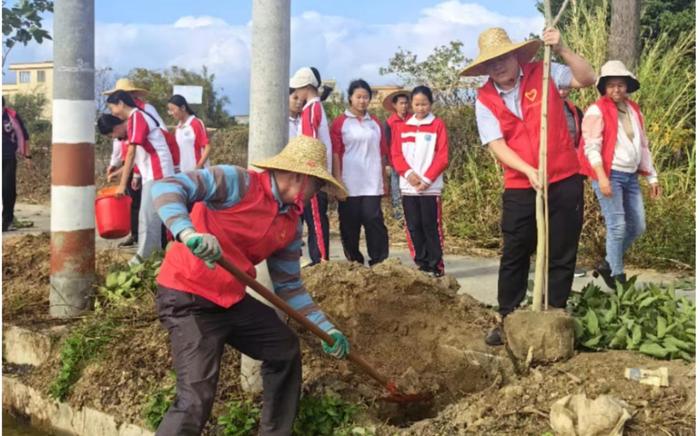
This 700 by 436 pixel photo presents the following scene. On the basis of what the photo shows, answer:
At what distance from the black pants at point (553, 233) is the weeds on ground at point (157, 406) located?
199 centimetres

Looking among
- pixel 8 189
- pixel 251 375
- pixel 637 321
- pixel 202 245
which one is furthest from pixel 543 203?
pixel 8 189

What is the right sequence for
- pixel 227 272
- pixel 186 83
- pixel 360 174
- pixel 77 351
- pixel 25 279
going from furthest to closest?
pixel 186 83 < pixel 360 174 < pixel 25 279 < pixel 77 351 < pixel 227 272

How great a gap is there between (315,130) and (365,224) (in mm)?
907

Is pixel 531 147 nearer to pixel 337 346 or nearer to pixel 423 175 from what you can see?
pixel 337 346

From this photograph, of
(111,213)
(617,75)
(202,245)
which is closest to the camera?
(202,245)

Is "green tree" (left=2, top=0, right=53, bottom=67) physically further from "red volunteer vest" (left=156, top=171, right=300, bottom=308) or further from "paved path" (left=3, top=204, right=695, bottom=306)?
"red volunteer vest" (left=156, top=171, right=300, bottom=308)

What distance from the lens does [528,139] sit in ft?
15.4

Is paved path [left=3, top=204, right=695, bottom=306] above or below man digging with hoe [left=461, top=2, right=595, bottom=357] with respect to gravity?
below

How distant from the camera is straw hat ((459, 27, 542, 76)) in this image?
4566 mm

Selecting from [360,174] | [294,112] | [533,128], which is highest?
[294,112]

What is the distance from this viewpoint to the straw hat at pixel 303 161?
3.64 metres

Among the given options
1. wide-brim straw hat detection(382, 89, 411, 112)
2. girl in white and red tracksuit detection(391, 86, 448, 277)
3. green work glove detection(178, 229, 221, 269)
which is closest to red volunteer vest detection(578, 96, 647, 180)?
girl in white and red tracksuit detection(391, 86, 448, 277)

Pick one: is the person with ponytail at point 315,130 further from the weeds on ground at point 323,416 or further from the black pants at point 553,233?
the weeds on ground at point 323,416

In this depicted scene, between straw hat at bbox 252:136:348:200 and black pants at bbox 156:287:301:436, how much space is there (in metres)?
0.62
